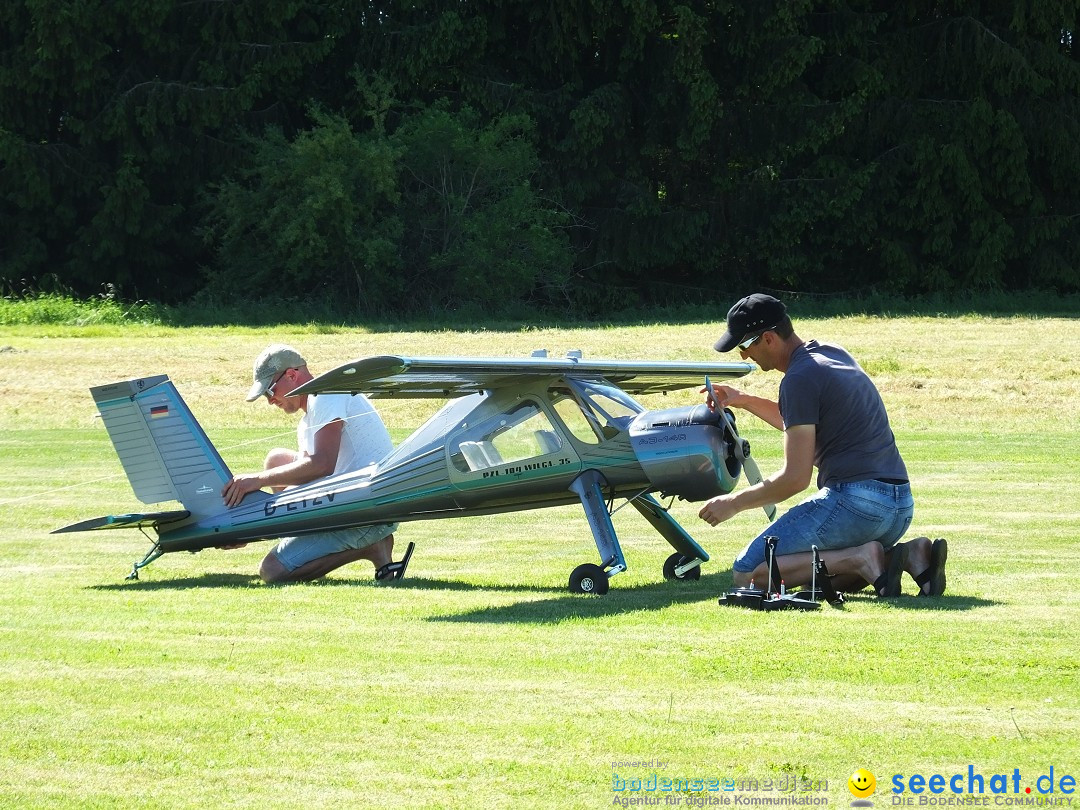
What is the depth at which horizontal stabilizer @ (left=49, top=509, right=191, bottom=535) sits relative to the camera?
10.4 meters

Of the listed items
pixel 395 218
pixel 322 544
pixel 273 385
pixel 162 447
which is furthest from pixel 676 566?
pixel 395 218

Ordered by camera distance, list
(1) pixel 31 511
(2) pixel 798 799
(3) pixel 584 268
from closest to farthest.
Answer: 1. (2) pixel 798 799
2. (1) pixel 31 511
3. (3) pixel 584 268

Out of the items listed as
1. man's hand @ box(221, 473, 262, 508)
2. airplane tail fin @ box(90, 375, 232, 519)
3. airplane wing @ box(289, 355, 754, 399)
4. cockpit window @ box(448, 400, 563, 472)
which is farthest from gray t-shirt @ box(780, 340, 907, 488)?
airplane tail fin @ box(90, 375, 232, 519)

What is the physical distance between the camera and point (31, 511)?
14.8 metres

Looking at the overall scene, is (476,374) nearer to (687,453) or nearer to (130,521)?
(687,453)

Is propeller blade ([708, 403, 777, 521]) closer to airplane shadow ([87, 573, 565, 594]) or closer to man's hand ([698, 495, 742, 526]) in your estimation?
man's hand ([698, 495, 742, 526])

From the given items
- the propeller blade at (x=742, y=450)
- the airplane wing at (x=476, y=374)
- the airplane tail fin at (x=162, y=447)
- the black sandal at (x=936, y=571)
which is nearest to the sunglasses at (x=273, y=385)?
the airplane tail fin at (x=162, y=447)

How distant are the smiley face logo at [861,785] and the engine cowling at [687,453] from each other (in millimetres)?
4507

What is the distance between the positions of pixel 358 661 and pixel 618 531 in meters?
5.98

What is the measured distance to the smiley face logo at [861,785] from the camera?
4.74m

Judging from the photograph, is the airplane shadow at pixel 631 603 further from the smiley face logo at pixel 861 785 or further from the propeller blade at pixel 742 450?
the smiley face logo at pixel 861 785

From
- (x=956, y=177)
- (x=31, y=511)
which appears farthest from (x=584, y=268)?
(x=31, y=511)

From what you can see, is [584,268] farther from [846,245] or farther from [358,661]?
[358,661]

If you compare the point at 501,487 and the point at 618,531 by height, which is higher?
the point at 501,487
